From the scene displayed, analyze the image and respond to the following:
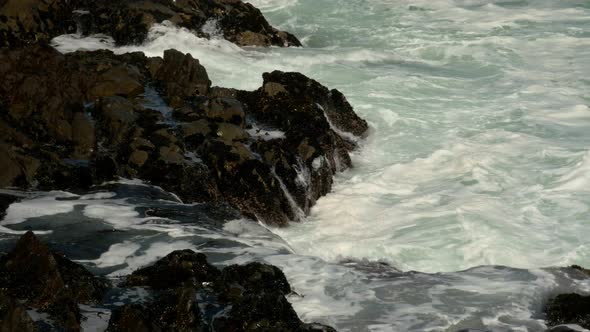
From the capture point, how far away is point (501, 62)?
19.0m

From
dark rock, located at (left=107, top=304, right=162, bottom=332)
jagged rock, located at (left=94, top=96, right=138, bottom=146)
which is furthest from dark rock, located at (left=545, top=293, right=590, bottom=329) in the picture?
jagged rock, located at (left=94, top=96, right=138, bottom=146)

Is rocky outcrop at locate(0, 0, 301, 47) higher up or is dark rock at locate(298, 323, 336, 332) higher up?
rocky outcrop at locate(0, 0, 301, 47)

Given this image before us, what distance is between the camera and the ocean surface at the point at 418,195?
26.7 feet

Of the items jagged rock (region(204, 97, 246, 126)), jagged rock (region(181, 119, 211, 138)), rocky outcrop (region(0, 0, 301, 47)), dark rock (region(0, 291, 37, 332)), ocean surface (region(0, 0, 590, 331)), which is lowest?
ocean surface (region(0, 0, 590, 331))

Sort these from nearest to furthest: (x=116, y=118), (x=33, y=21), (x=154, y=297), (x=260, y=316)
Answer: (x=260, y=316) < (x=154, y=297) < (x=116, y=118) < (x=33, y=21)

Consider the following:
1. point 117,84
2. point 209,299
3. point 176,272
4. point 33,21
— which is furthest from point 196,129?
point 33,21

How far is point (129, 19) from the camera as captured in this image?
17609 mm

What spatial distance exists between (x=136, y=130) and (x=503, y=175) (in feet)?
17.6

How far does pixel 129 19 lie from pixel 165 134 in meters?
7.19

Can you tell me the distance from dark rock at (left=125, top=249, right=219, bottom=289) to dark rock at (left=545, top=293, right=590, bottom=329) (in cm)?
291

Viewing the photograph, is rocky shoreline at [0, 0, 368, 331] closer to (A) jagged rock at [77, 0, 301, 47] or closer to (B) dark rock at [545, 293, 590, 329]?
(B) dark rock at [545, 293, 590, 329]

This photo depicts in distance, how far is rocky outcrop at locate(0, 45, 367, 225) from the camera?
34.7ft

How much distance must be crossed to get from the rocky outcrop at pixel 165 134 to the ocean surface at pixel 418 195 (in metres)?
0.36

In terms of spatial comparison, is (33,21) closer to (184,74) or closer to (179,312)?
(184,74)
